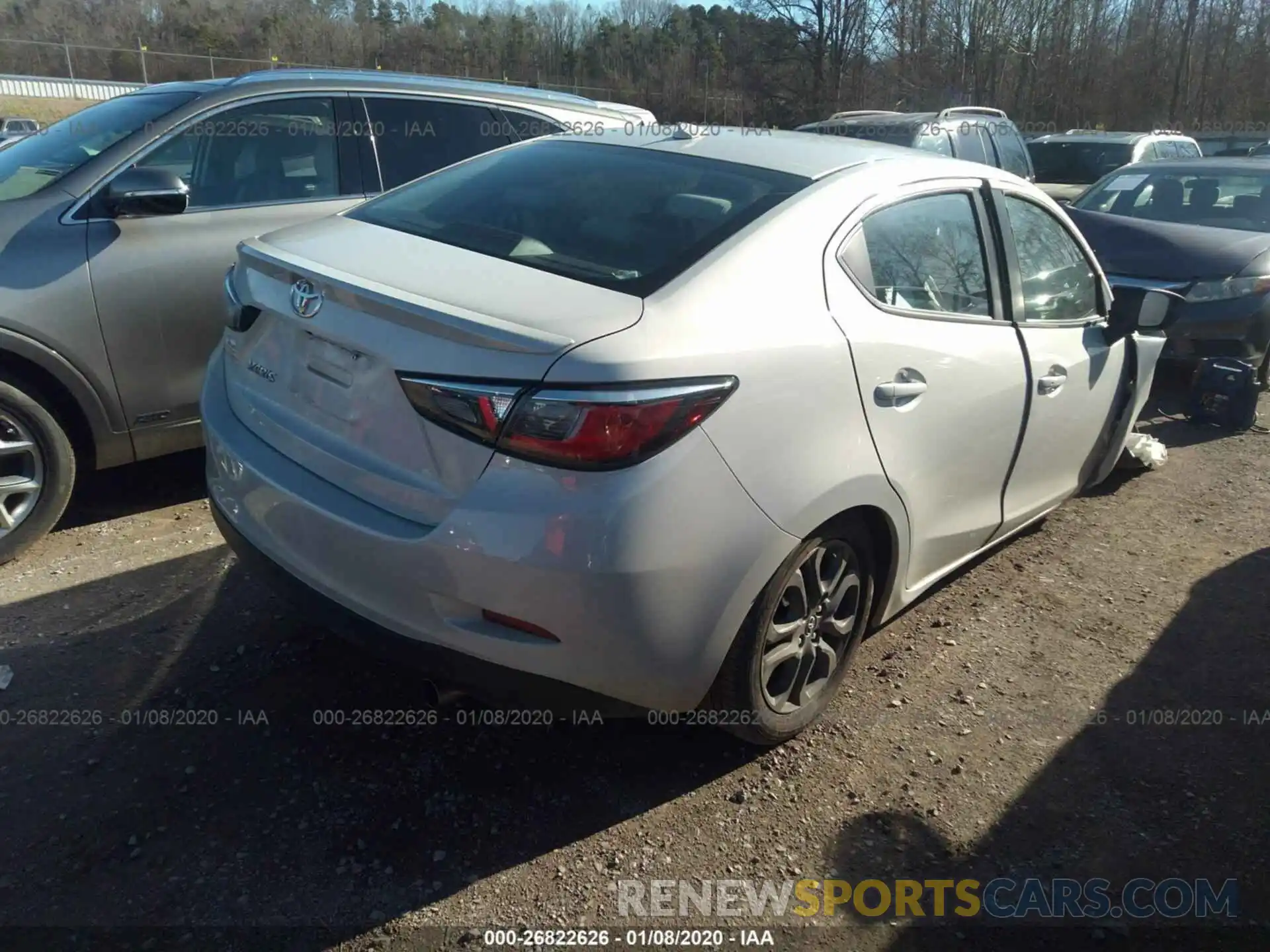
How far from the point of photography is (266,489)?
252 cm

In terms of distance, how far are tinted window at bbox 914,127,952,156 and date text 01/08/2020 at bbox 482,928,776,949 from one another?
912cm

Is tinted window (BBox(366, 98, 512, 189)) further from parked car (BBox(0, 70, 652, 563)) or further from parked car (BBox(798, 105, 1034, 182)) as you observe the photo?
parked car (BBox(798, 105, 1034, 182))

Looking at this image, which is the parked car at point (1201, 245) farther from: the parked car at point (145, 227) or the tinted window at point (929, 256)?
the parked car at point (145, 227)

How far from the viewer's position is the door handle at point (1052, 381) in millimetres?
3480

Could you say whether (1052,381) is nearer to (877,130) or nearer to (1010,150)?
(877,130)

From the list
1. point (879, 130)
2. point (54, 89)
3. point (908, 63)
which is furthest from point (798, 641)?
point (54, 89)

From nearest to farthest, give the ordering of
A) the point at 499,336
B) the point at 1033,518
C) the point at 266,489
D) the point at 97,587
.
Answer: the point at 499,336 → the point at 266,489 → the point at 97,587 → the point at 1033,518

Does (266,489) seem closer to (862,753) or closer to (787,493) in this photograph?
(787,493)

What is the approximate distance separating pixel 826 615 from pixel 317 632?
173cm

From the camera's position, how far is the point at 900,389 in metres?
2.76

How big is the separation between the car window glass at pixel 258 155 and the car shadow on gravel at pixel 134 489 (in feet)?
4.02

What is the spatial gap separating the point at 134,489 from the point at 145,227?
4.17 ft

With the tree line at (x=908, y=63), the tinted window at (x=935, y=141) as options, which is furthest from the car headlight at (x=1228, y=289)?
the tree line at (x=908, y=63)

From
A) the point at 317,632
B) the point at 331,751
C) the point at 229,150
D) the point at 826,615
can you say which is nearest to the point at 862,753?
the point at 826,615
